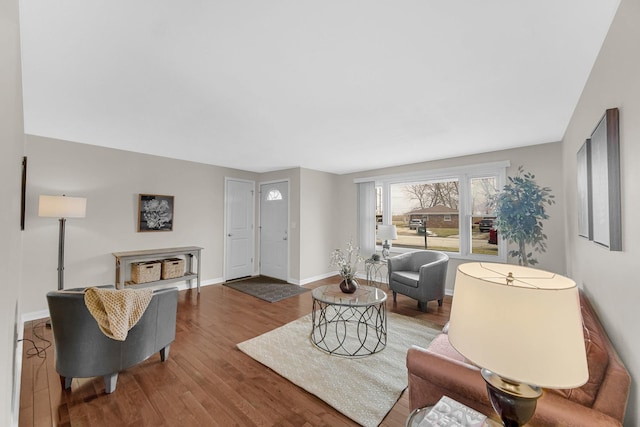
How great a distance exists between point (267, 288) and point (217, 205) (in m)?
1.92

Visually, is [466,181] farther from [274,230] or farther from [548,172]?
[274,230]

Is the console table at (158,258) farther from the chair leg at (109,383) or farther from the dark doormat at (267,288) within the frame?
the chair leg at (109,383)

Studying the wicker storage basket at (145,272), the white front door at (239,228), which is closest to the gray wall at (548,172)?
the white front door at (239,228)

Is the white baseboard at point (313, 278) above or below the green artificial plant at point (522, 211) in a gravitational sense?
below

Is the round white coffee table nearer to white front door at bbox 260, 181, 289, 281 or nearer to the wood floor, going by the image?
the wood floor

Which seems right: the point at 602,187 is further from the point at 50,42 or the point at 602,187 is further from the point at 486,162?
the point at 50,42

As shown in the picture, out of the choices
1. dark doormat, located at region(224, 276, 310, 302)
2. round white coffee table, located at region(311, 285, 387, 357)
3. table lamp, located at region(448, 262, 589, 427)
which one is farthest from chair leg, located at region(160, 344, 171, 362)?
table lamp, located at region(448, 262, 589, 427)

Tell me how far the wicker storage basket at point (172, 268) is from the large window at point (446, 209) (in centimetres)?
373

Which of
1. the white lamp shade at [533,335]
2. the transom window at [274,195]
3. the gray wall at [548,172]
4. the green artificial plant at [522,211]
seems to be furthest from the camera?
the transom window at [274,195]

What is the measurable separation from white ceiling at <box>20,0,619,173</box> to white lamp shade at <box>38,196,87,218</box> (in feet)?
2.79

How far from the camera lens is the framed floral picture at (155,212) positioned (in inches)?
169

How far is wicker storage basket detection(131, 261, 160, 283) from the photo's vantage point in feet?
13.0

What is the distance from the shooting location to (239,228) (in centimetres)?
565

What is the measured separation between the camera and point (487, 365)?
2.60 feet
